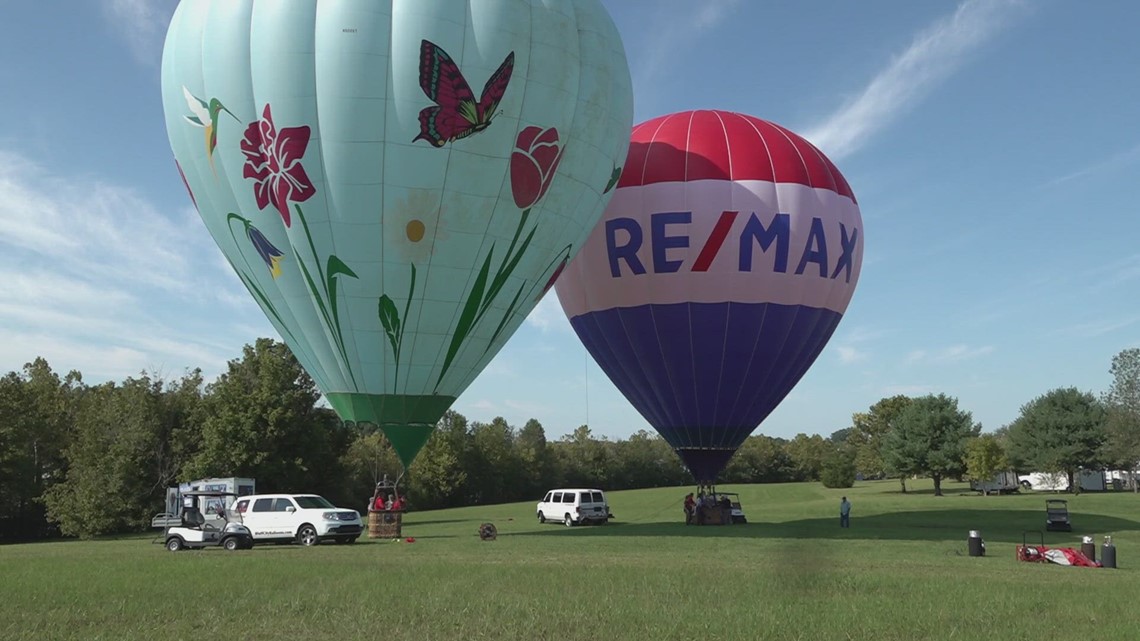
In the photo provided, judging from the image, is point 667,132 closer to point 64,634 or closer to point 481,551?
point 481,551

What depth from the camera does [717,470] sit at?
31.6 meters

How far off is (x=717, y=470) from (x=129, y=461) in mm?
34353

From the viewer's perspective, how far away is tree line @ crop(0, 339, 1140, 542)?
49406 millimetres

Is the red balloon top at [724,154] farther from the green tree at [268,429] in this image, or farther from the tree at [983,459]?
the tree at [983,459]

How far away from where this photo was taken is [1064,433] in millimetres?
69750

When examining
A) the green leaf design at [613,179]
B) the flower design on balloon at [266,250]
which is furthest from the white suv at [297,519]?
the green leaf design at [613,179]

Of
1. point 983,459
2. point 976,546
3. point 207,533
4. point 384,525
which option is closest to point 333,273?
point 384,525

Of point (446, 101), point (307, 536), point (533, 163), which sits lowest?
point (307, 536)

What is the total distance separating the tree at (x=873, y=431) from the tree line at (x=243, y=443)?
1140cm

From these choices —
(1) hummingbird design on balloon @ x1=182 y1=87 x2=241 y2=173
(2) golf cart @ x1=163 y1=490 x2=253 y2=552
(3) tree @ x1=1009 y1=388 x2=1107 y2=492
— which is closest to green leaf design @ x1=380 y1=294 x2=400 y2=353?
(1) hummingbird design on balloon @ x1=182 y1=87 x2=241 y2=173

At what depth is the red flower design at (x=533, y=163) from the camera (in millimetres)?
21281

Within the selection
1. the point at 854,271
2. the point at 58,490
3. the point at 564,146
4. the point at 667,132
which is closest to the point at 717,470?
the point at 854,271

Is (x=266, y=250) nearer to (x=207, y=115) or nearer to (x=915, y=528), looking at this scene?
(x=207, y=115)

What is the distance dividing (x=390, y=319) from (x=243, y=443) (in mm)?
32910
